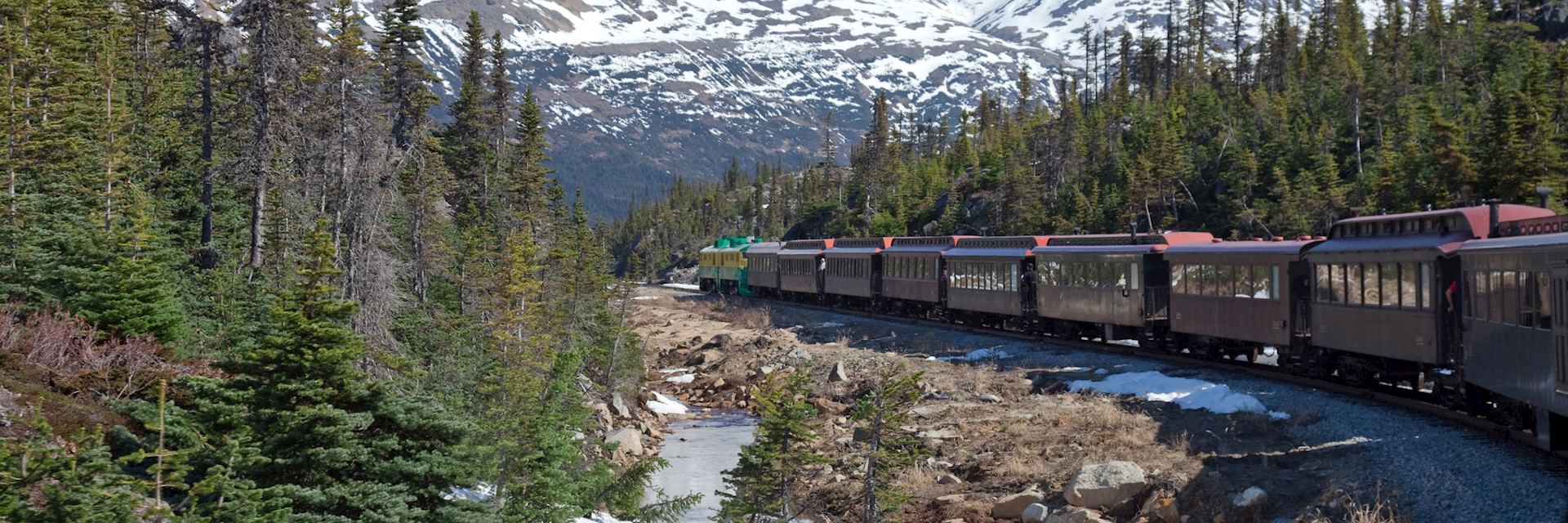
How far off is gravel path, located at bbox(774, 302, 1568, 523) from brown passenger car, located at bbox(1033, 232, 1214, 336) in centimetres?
391

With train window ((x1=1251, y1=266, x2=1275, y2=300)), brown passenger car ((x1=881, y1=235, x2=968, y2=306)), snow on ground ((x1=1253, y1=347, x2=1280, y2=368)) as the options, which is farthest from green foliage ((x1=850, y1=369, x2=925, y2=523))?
brown passenger car ((x1=881, y1=235, x2=968, y2=306))

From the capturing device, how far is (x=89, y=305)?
16.9 meters

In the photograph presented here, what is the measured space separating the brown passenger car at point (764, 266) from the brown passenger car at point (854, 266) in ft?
31.2

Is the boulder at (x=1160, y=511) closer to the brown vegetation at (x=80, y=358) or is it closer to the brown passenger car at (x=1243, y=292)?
the brown passenger car at (x=1243, y=292)

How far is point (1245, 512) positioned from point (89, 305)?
15.6 meters

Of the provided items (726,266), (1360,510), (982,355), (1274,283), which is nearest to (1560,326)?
(1360,510)

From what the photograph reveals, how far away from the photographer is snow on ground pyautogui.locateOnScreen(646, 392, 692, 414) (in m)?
36.0

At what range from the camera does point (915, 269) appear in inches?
1820

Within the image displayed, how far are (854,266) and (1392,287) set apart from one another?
3465 centimetres

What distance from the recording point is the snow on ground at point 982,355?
32.4 meters

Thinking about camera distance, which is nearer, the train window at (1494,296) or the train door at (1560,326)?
the train door at (1560,326)

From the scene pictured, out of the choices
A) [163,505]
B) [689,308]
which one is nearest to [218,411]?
[163,505]

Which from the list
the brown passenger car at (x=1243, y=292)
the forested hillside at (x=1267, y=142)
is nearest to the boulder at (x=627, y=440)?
the brown passenger car at (x=1243, y=292)

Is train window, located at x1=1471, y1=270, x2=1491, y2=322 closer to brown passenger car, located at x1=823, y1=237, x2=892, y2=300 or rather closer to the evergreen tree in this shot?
brown passenger car, located at x1=823, y1=237, x2=892, y2=300
